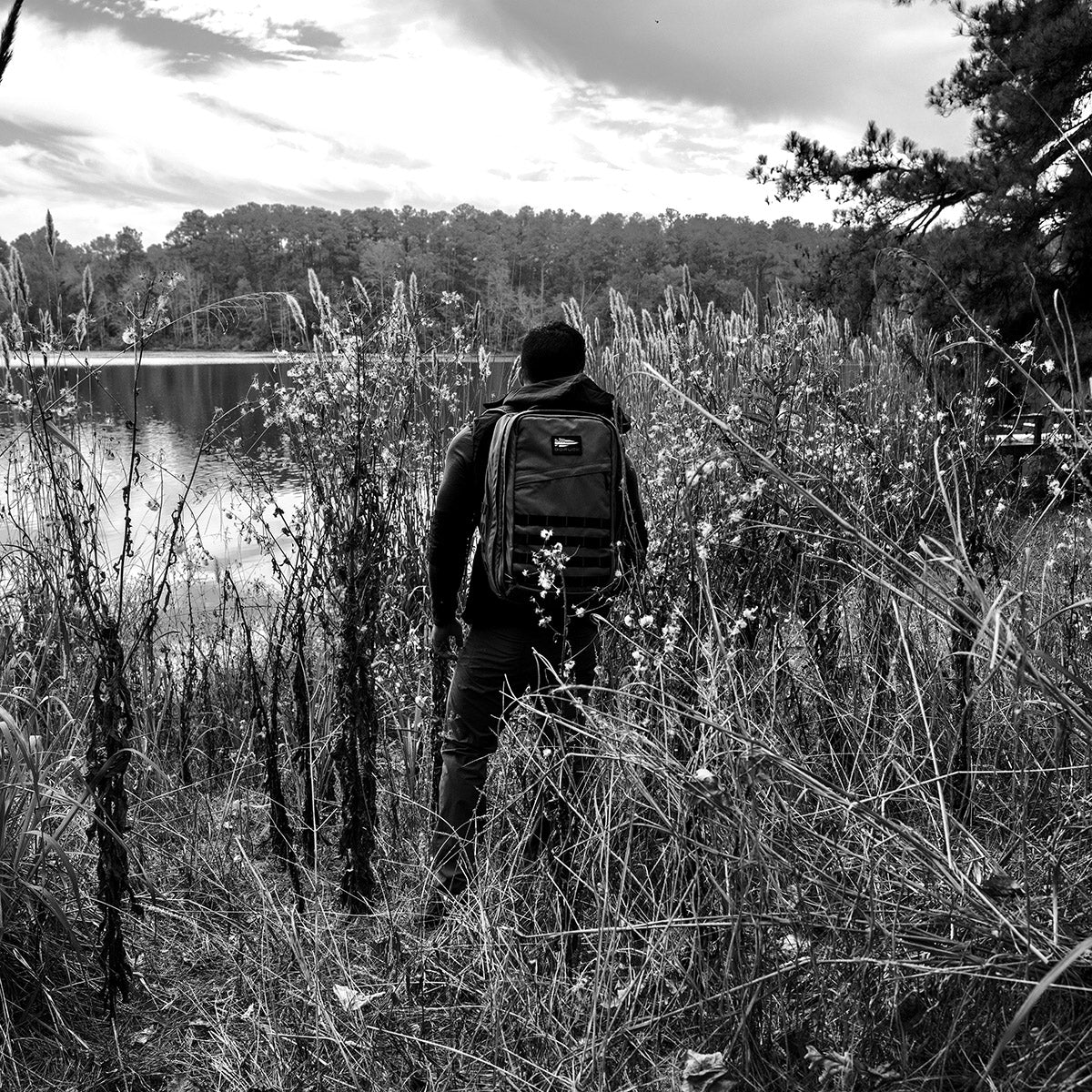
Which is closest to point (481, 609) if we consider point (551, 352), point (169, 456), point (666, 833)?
point (551, 352)

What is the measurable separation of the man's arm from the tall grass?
25cm

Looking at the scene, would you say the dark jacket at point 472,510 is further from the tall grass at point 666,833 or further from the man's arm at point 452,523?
the tall grass at point 666,833

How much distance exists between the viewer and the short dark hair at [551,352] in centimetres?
342

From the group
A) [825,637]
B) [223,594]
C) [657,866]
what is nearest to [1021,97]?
[825,637]

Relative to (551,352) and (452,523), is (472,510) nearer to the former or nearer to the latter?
(452,523)

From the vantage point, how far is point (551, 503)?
10.6 feet

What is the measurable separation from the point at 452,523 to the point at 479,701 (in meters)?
0.60

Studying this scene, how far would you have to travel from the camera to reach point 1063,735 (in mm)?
2182

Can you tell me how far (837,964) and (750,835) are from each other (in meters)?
0.38

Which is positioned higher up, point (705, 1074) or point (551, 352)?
point (551, 352)

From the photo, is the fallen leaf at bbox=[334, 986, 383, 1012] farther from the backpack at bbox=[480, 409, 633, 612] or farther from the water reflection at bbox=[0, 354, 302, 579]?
the water reflection at bbox=[0, 354, 302, 579]

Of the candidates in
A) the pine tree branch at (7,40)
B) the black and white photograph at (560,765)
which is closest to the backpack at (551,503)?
the black and white photograph at (560,765)

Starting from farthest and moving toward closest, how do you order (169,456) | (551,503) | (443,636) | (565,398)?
(169,456) < (443,636) < (565,398) < (551,503)

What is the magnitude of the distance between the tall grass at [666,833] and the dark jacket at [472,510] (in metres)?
0.26
